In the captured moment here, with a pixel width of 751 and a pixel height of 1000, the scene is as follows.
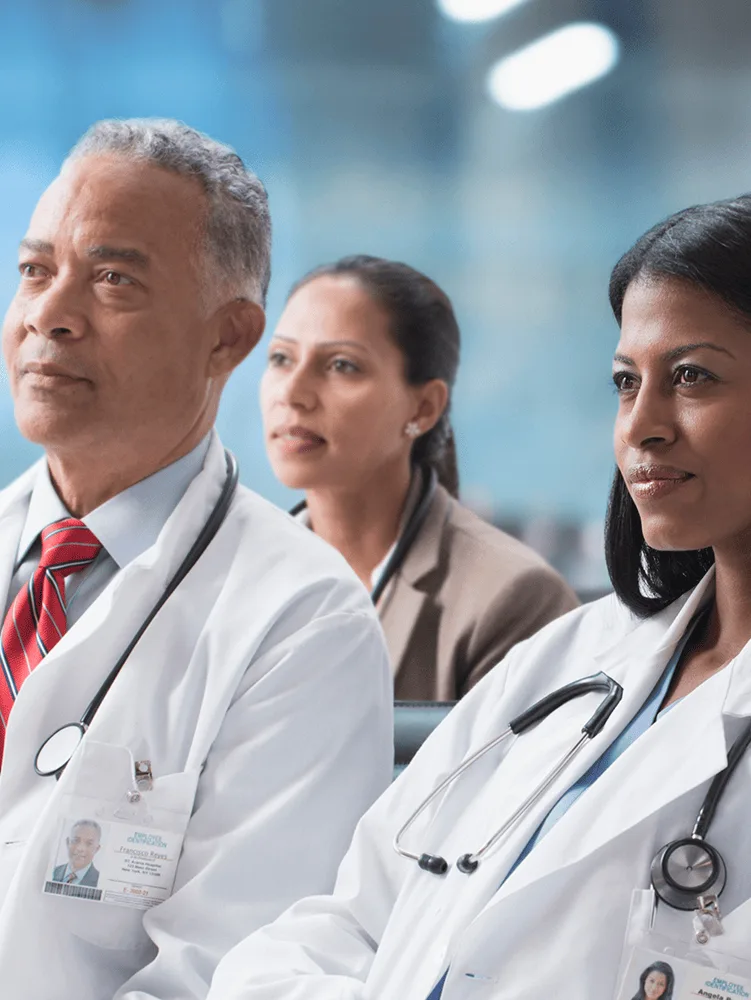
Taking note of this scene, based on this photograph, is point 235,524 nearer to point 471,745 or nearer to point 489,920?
point 471,745

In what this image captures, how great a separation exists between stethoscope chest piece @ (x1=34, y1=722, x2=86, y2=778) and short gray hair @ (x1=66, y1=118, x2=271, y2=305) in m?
0.67

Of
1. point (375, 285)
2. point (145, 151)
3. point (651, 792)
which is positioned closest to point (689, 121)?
point (375, 285)

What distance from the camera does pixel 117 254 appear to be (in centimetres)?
172

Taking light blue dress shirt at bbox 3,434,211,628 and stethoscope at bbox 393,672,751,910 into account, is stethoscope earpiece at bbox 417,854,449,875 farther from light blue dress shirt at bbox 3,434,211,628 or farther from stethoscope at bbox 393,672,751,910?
light blue dress shirt at bbox 3,434,211,628

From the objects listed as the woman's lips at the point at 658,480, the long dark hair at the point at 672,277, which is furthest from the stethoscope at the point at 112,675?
the woman's lips at the point at 658,480

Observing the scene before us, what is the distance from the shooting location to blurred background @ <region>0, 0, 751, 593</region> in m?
3.25

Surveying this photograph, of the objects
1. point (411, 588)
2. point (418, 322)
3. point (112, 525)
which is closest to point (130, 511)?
point (112, 525)

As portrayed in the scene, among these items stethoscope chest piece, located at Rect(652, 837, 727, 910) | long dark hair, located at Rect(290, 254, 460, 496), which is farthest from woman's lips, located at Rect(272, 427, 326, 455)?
Result: stethoscope chest piece, located at Rect(652, 837, 727, 910)

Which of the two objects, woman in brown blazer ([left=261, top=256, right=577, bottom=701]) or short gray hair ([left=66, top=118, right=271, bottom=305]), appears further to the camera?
woman in brown blazer ([left=261, top=256, right=577, bottom=701])

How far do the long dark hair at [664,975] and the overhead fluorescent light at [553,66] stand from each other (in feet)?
8.71

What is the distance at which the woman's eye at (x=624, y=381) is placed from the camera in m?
1.36

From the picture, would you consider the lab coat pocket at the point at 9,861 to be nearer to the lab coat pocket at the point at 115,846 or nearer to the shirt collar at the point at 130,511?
the lab coat pocket at the point at 115,846

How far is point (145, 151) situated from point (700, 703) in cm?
106

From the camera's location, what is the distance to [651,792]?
1177mm
